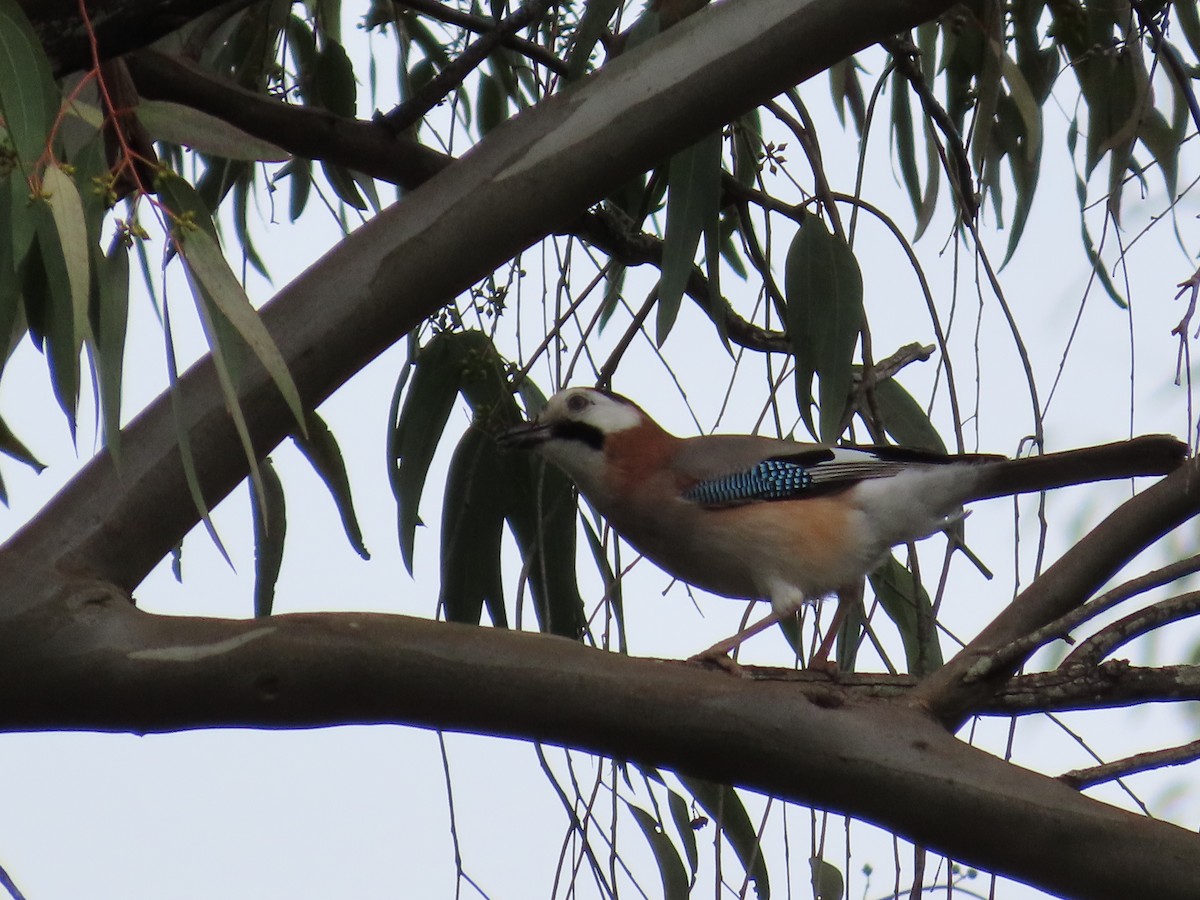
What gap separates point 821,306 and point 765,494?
665 mm

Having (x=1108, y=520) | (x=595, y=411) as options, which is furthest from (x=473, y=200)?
(x=595, y=411)

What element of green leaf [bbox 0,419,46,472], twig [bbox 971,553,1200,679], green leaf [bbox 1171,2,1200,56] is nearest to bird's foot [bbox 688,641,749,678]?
twig [bbox 971,553,1200,679]

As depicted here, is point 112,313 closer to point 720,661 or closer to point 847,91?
point 720,661

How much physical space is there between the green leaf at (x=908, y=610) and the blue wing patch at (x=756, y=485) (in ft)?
0.86

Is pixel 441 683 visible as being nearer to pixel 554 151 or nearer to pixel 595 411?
pixel 554 151

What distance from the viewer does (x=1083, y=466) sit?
2992 mm

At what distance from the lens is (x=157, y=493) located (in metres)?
2.10

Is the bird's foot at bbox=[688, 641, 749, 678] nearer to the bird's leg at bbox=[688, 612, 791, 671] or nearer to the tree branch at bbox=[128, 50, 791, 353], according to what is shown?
the bird's leg at bbox=[688, 612, 791, 671]

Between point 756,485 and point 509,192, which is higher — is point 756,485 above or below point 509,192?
above

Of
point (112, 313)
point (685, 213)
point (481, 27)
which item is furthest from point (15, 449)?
point (481, 27)

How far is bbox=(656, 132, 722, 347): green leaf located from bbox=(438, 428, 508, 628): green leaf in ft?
1.87

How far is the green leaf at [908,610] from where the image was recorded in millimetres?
2798

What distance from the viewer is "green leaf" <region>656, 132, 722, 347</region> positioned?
107 inches

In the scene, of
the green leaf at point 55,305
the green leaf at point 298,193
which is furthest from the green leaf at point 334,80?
the green leaf at point 55,305
